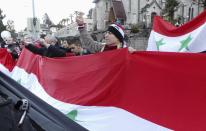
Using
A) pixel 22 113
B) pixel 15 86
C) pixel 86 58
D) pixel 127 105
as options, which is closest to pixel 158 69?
pixel 127 105

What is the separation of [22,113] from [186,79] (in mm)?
1934

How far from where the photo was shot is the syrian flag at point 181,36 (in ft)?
16.6

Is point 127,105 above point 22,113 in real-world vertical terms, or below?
below

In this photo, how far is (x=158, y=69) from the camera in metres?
3.48

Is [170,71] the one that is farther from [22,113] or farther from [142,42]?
[142,42]

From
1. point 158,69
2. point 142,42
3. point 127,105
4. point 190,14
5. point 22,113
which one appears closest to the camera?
point 22,113

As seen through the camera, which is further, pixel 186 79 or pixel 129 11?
pixel 129 11

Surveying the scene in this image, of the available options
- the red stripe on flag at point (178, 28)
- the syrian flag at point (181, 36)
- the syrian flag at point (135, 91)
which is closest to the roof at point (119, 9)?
the red stripe on flag at point (178, 28)

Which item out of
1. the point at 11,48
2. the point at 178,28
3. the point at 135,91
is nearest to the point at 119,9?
the point at 11,48

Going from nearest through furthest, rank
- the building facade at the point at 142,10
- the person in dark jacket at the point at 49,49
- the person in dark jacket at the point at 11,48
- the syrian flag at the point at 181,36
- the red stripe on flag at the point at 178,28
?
the syrian flag at the point at 181,36, the red stripe on flag at the point at 178,28, the person in dark jacket at the point at 49,49, the person in dark jacket at the point at 11,48, the building facade at the point at 142,10

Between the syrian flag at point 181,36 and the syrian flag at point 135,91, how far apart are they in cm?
154

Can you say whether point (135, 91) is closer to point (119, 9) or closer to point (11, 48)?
point (11, 48)

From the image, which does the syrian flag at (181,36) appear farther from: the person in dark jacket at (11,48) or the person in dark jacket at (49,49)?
the person in dark jacket at (11,48)

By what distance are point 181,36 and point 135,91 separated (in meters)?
2.38
